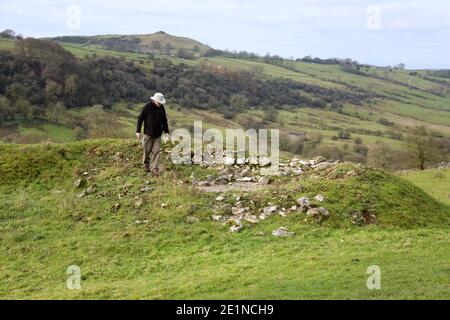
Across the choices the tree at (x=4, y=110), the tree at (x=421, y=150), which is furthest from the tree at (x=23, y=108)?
the tree at (x=421, y=150)

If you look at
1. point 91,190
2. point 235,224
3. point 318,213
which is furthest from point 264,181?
point 91,190

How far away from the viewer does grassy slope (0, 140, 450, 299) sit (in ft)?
33.6

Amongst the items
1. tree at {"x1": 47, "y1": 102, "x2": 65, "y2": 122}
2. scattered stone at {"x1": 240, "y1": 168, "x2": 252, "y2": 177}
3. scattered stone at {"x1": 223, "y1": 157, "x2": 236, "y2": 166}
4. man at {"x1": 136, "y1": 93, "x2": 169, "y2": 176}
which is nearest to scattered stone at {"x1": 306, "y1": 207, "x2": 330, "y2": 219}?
scattered stone at {"x1": 240, "y1": 168, "x2": 252, "y2": 177}

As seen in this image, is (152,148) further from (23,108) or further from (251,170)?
(23,108)

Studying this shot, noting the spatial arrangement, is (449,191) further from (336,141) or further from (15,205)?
(336,141)

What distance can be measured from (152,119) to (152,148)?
1.76m

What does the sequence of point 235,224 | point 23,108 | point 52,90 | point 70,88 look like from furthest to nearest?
Result: point 70,88
point 52,90
point 23,108
point 235,224

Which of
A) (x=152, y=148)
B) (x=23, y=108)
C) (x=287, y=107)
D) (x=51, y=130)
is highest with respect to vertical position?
(x=23, y=108)

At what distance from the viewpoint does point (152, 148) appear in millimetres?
19125

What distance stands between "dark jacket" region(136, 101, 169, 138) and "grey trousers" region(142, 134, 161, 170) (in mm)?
446

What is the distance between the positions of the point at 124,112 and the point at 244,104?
3814 centimetres

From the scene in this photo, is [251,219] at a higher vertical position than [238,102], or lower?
lower

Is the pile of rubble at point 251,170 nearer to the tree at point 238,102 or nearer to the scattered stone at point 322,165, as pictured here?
the scattered stone at point 322,165

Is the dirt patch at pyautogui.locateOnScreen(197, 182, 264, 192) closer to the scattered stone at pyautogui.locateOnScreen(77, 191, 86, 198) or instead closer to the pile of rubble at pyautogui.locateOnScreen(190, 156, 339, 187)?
the pile of rubble at pyautogui.locateOnScreen(190, 156, 339, 187)
